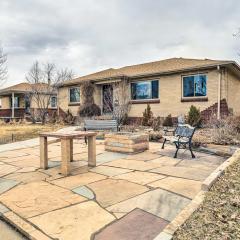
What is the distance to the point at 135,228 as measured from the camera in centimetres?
300

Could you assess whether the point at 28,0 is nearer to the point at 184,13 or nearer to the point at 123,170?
the point at 184,13

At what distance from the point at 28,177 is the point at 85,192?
1524 millimetres

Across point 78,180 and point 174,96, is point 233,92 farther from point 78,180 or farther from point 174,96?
point 78,180

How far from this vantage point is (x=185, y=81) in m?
15.6

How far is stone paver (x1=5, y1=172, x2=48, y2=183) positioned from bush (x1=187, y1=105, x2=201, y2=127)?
Result: 34.0ft

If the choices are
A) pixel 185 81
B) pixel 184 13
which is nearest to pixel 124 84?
pixel 185 81

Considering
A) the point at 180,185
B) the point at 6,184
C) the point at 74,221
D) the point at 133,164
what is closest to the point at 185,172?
the point at 180,185

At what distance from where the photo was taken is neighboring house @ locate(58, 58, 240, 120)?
1425 centimetres

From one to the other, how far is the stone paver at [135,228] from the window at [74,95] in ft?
61.4

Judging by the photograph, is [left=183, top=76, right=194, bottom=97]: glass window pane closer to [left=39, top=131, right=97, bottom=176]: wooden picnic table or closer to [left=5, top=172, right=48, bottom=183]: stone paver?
[left=39, top=131, right=97, bottom=176]: wooden picnic table

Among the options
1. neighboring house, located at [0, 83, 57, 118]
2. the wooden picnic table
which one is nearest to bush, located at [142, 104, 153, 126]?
the wooden picnic table

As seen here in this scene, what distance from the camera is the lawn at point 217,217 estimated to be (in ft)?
8.39

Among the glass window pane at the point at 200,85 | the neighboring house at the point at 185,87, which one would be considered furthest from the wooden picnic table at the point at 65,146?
the glass window pane at the point at 200,85

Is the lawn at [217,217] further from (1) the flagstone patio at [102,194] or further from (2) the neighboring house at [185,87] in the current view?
(2) the neighboring house at [185,87]
